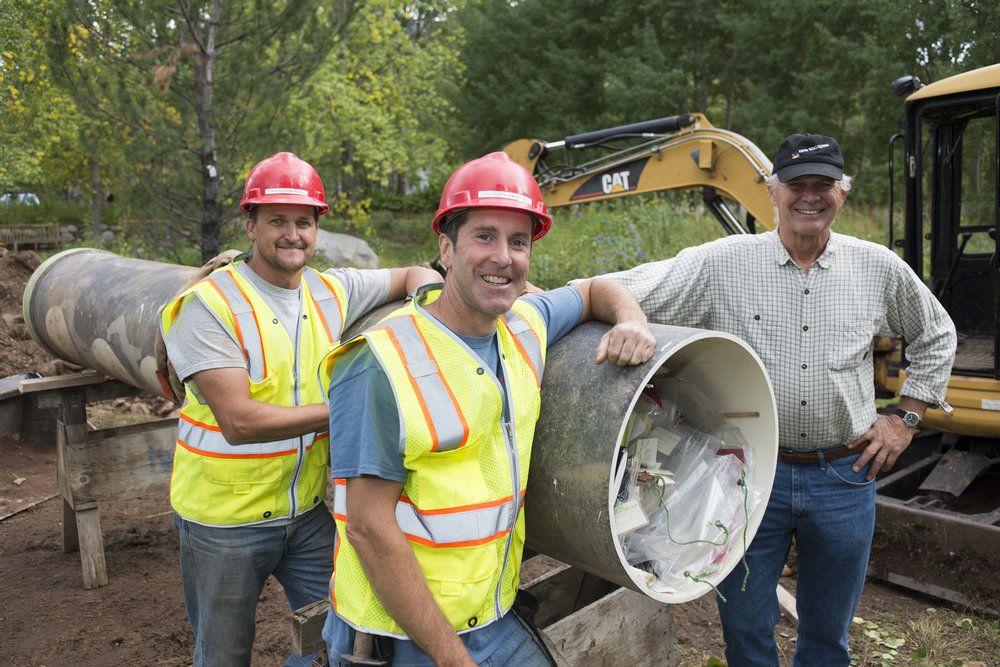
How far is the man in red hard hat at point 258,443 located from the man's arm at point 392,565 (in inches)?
39.7

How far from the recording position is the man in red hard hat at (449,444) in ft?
6.49

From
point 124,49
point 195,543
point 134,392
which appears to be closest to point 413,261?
point 124,49

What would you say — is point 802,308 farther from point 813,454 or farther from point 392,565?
point 392,565

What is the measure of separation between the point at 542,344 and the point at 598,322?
0.28 m

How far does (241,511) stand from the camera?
9.97ft

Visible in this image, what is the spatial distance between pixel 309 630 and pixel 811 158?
2.27 m

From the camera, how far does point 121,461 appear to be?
17.5ft

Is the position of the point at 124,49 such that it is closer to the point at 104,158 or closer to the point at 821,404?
the point at 104,158

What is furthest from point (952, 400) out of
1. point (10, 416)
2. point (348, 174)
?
point (348, 174)

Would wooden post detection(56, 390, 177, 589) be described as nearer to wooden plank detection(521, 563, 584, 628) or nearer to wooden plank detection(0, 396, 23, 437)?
wooden plank detection(0, 396, 23, 437)

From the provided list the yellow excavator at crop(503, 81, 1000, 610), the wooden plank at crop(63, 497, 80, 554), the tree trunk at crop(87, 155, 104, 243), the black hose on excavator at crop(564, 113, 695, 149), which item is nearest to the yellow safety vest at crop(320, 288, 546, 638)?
the yellow excavator at crop(503, 81, 1000, 610)

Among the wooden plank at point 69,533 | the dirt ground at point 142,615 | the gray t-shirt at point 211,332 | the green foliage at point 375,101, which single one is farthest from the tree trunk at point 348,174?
the gray t-shirt at point 211,332

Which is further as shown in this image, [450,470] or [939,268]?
[939,268]

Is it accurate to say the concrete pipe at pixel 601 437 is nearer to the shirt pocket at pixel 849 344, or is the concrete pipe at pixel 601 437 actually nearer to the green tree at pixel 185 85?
the shirt pocket at pixel 849 344
